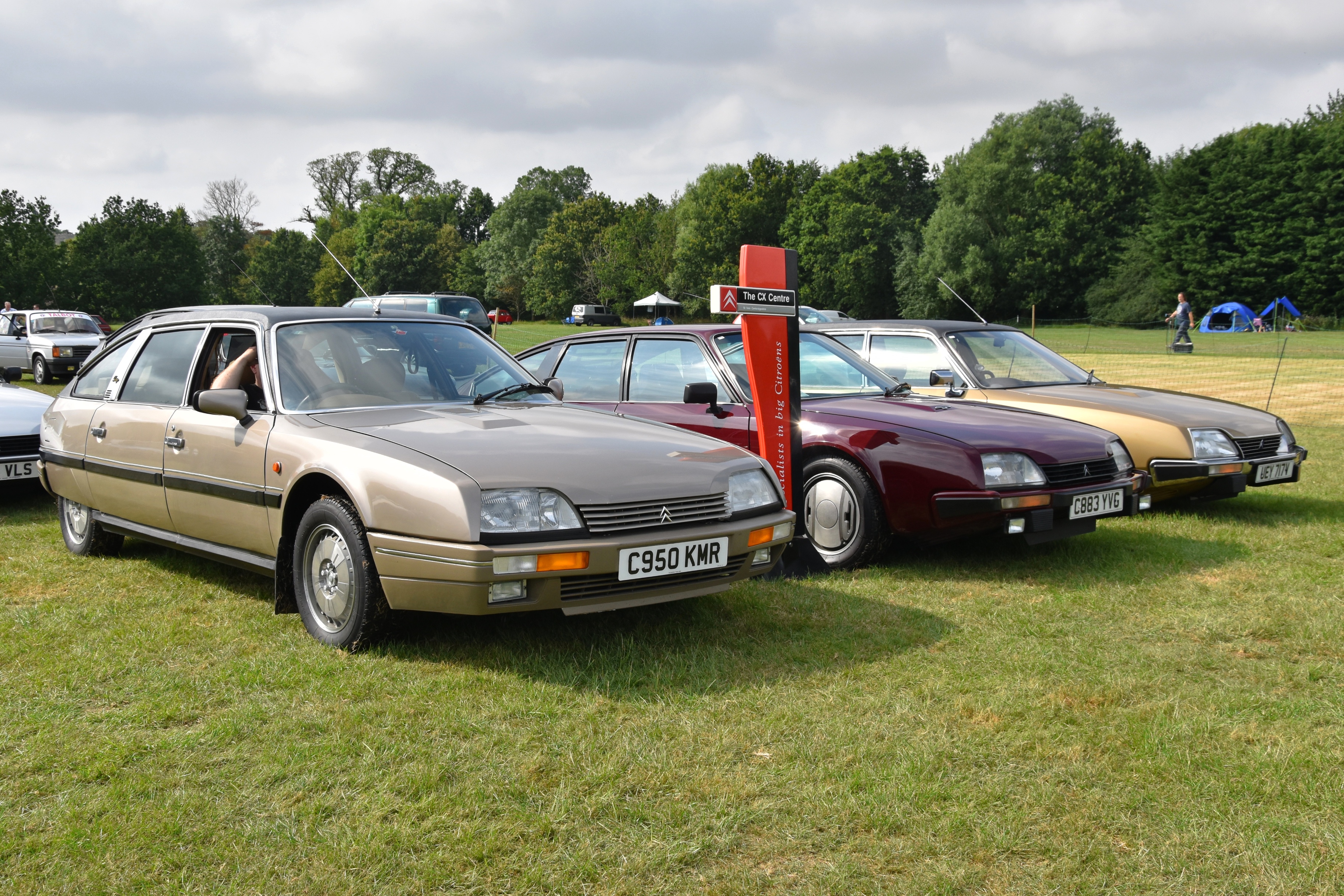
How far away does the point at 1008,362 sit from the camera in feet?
27.9

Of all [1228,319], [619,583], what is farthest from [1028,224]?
[619,583]

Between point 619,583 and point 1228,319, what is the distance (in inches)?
2335

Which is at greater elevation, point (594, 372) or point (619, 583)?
point (594, 372)

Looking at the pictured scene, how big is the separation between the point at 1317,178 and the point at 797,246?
32370 millimetres

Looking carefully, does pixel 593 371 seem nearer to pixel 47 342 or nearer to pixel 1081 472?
pixel 1081 472

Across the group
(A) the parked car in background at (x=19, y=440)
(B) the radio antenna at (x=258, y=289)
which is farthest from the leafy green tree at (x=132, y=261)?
(A) the parked car in background at (x=19, y=440)

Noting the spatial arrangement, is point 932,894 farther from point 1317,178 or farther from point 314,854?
point 1317,178

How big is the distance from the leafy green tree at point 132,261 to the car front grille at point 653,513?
60996mm

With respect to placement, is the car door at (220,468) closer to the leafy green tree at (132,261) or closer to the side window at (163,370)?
the side window at (163,370)

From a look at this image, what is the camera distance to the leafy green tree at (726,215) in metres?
76.7

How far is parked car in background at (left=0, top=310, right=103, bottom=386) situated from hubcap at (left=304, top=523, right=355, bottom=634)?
18689mm

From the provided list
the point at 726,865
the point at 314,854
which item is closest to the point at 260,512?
the point at 314,854

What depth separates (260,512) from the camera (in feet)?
15.4

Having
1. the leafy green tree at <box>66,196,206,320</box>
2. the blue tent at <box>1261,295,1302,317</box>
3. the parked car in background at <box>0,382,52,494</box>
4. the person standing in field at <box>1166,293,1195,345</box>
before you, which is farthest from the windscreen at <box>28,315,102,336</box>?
the blue tent at <box>1261,295,1302,317</box>
